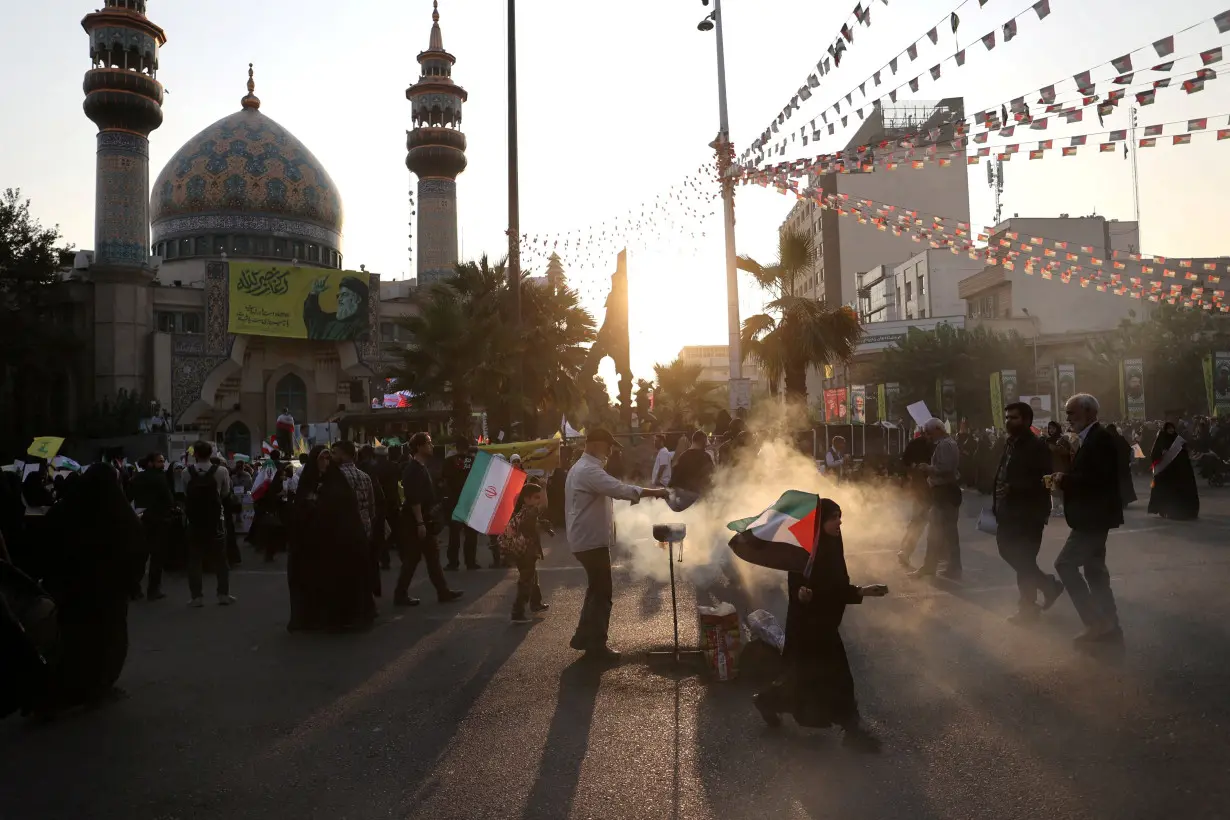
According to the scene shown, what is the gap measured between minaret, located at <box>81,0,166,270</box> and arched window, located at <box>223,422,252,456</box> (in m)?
8.54

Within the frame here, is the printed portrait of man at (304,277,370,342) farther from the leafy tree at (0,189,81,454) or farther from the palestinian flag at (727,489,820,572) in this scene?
the palestinian flag at (727,489,820,572)

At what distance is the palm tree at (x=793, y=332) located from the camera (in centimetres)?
2236

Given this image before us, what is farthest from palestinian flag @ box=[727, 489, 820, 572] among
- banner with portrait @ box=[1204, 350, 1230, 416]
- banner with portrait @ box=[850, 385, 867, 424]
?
banner with portrait @ box=[1204, 350, 1230, 416]

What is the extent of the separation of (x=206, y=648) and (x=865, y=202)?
1150cm

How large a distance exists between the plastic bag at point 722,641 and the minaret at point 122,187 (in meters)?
42.6

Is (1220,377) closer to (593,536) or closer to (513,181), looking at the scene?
(513,181)

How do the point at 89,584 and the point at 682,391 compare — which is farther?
the point at 682,391

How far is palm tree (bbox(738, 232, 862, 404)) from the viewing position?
73.4 ft

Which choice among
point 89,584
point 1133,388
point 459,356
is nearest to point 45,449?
point 459,356

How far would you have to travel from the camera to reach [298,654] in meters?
7.48

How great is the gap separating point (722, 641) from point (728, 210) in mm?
14882

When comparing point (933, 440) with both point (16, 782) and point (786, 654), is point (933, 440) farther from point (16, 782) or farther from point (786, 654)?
point (16, 782)

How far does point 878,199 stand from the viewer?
64.1m

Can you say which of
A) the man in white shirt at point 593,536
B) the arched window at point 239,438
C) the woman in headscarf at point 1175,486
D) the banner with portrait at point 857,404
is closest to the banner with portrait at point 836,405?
the banner with portrait at point 857,404
